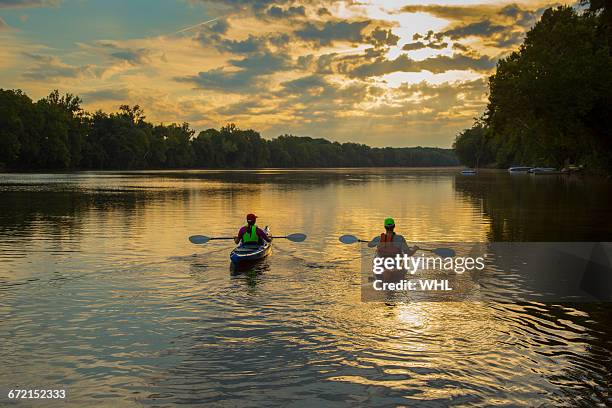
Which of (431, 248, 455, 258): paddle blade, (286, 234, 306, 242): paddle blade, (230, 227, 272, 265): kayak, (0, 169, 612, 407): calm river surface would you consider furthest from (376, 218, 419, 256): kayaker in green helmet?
(286, 234, 306, 242): paddle blade

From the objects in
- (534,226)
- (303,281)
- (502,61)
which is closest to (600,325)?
(303,281)

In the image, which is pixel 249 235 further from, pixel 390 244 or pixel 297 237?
pixel 390 244

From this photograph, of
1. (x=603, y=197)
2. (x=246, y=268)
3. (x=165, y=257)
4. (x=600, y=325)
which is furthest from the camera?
(x=603, y=197)

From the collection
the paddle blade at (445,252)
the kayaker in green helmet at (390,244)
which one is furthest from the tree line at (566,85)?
the kayaker in green helmet at (390,244)

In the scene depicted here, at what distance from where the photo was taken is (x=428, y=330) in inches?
519

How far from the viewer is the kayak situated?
67.4 ft

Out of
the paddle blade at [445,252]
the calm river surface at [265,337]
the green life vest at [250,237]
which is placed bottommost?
the calm river surface at [265,337]

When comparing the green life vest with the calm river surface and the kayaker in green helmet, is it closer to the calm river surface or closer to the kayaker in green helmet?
the calm river surface

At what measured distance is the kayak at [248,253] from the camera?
20.5 metres

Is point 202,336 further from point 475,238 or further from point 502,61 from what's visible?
point 502,61

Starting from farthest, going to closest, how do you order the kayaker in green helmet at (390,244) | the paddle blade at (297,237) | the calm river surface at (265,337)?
the paddle blade at (297,237) → the kayaker in green helmet at (390,244) → the calm river surface at (265,337)

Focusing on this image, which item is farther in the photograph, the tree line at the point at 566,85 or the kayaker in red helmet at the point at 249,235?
the tree line at the point at 566,85

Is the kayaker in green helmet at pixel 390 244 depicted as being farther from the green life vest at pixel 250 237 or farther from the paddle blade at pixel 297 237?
the paddle blade at pixel 297 237

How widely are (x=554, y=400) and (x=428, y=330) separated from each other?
3962mm
